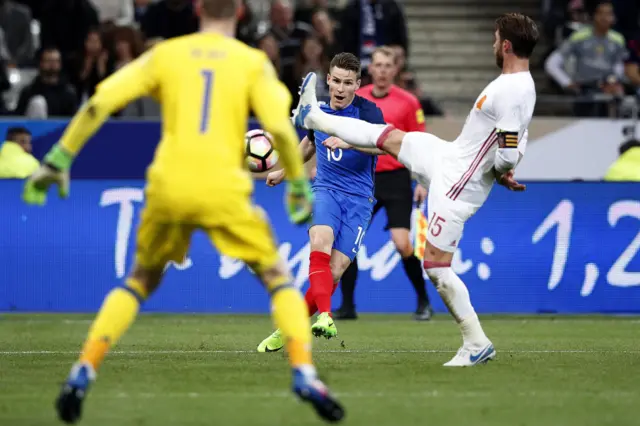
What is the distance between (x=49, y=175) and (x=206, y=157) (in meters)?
0.79

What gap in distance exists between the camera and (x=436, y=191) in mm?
9484

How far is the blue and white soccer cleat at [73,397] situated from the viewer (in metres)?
6.58

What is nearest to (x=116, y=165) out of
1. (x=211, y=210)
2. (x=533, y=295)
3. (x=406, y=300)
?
(x=406, y=300)

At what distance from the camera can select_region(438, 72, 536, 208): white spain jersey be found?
9.23 m

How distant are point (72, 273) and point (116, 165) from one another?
3054 mm

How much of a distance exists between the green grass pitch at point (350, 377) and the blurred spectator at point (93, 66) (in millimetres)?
6277

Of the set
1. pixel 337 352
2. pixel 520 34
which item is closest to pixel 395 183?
pixel 337 352

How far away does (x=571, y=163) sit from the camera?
18.6 m

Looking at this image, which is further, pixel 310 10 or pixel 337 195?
pixel 310 10

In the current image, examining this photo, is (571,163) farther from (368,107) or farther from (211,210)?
(211,210)

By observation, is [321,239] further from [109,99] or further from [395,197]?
[109,99]

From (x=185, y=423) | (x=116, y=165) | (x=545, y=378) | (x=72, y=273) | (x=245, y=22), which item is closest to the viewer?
(x=185, y=423)

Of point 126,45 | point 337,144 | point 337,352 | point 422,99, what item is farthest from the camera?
point 422,99

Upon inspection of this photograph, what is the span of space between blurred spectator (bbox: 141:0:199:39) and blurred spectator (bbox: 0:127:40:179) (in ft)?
12.5
